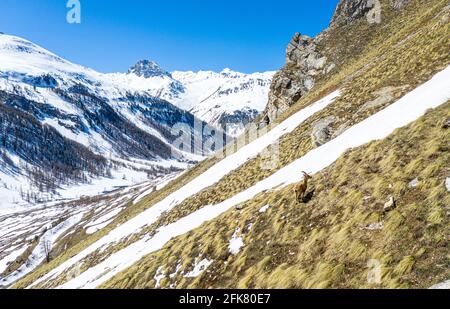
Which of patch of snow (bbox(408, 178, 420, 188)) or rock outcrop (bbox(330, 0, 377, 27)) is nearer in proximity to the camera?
patch of snow (bbox(408, 178, 420, 188))

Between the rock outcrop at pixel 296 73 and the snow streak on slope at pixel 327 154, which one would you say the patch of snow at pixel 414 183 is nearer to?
the snow streak on slope at pixel 327 154

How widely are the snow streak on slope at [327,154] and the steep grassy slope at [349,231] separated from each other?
1518 millimetres

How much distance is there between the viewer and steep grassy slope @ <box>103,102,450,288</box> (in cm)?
1162

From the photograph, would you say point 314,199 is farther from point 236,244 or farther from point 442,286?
point 442,286

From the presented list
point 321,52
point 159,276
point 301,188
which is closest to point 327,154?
point 301,188

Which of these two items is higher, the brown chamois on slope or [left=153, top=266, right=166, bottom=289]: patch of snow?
the brown chamois on slope

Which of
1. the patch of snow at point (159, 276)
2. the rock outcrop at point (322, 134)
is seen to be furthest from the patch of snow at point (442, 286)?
the rock outcrop at point (322, 134)

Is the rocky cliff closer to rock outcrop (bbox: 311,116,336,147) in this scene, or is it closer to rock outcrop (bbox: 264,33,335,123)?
rock outcrop (bbox: 264,33,335,123)

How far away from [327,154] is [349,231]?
9.98 meters

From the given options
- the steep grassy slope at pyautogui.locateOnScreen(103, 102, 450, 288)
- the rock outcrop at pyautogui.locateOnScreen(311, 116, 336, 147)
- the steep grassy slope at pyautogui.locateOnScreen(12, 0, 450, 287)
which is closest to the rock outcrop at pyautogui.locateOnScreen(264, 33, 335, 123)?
the steep grassy slope at pyautogui.locateOnScreen(12, 0, 450, 287)

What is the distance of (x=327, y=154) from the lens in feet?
76.1

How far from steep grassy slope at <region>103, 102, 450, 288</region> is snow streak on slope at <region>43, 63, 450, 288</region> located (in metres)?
1.52
